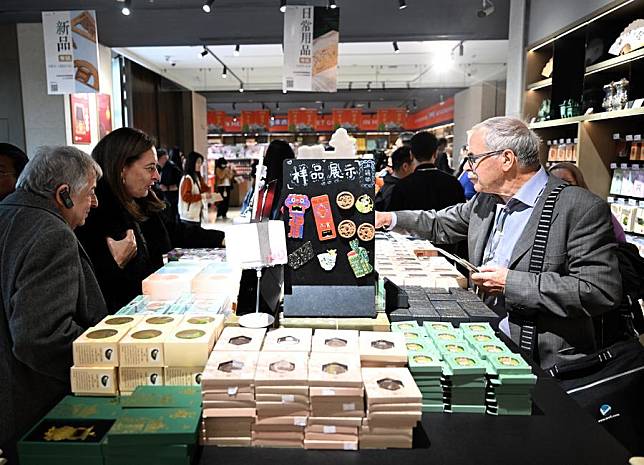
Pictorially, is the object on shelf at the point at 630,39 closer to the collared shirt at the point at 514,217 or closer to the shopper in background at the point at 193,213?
the collared shirt at the point at 514,217

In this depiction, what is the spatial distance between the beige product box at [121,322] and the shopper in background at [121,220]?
91 cm

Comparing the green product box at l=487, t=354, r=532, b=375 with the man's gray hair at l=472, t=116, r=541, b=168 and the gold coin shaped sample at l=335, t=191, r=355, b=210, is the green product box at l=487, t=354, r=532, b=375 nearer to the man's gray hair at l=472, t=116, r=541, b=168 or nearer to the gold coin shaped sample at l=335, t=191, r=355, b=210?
the gold coin shaped sample at l=335, t=191, r=355, b=210

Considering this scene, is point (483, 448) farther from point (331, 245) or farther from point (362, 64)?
point (362, 64)

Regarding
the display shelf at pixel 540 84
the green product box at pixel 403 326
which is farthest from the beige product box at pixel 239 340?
the display shelf at pixel 540 84

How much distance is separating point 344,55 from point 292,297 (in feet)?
33.6

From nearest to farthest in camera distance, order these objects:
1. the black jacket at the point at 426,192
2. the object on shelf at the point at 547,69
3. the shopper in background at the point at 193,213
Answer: the shopper in background at the point at 193,213 → the black jacket at the point at 426,192 → the object on shelf at the point at 547,69

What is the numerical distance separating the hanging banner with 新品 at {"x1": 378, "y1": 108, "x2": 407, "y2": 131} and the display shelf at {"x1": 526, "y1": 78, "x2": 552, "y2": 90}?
30.6 ft

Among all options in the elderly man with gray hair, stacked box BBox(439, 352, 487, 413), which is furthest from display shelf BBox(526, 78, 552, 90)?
the elderly man with gray hair

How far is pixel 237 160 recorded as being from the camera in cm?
1778

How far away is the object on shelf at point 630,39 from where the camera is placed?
3.91 meters

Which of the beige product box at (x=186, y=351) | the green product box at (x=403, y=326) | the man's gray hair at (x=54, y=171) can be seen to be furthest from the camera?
the man's gray hair at (x=54, y=171)

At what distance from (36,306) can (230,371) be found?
764 mm

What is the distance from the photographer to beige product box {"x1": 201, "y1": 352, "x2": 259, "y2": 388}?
125 cm

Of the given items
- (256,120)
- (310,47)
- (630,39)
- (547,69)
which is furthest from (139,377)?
(256,120)
